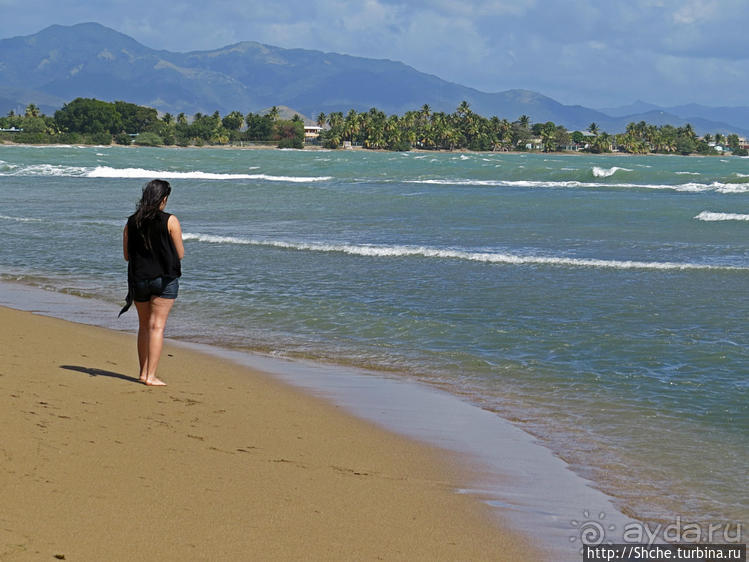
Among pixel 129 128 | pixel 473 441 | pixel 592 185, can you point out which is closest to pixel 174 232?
pixel 473 441

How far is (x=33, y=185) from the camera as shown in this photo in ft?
134

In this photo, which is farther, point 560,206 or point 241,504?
point 560,206

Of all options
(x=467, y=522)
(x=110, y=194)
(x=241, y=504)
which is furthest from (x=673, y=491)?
(x=110, y=194)

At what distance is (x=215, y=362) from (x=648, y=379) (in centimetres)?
398

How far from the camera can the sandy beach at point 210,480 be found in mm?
3695

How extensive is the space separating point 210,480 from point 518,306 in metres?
7.37

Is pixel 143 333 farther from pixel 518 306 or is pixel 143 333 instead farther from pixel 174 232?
pixel 518 306

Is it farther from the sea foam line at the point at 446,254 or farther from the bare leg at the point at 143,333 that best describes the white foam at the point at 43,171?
the bare leg at the point at 143,333

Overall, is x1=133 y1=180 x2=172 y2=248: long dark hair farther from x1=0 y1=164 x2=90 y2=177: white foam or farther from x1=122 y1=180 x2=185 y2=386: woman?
x1=0 y1=164 x2=90 y2=177: white foam

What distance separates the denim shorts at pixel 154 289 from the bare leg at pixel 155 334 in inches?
2.3

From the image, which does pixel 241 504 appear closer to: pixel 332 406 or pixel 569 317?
pixel 332 406

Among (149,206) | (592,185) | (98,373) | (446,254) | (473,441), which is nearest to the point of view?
(473,441)

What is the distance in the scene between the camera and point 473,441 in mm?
6043

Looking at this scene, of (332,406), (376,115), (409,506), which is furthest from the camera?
(376,115)
